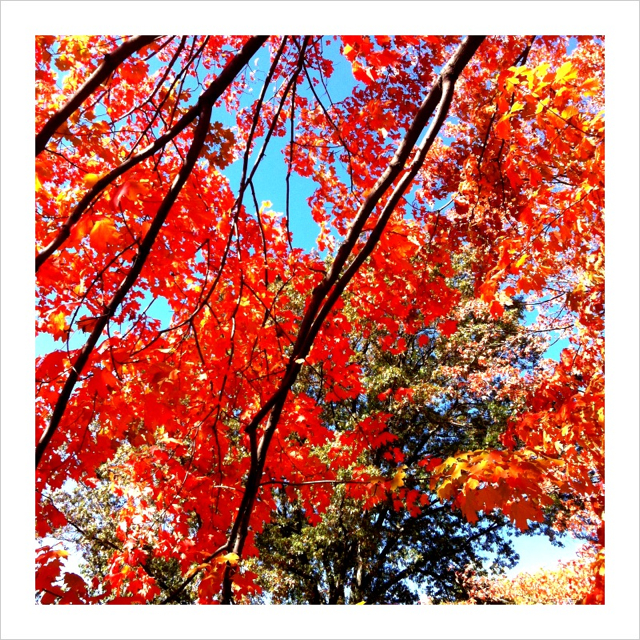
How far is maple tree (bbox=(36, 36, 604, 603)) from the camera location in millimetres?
1552

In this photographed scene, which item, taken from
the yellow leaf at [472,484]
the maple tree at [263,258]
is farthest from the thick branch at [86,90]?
the yellow leaf at [472,484]

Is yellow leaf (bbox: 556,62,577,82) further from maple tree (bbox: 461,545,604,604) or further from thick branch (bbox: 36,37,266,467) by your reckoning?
maple tree (bbox: 461,545,604,604)

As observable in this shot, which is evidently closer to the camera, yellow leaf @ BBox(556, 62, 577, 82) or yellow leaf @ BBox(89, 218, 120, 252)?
yellow leaf @ BBox(89, 218, 120, 252)

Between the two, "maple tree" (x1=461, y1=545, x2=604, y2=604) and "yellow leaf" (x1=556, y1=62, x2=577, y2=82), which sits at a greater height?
"yellow leaf" (x1=556, y1=62, x2=577, y2=82)

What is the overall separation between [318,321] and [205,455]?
1994 mm

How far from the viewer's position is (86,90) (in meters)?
1.10

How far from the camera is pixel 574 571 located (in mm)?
5523

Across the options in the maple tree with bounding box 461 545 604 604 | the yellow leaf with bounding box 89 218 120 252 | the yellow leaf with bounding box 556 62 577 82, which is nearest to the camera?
the yellow leaf with bounding box 89 218 120 252

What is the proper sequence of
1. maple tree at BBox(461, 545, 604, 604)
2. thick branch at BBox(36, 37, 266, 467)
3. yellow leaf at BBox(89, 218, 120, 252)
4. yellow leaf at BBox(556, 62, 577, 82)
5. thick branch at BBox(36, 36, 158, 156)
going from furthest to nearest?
maple tree at BBox(461, 545, 604, 604) < yellow leaf at BBox(556, 62, 577, 82) < thick branch at BBox(36, 37, 266, 467) < yellow leaf at BBox(89, 218, 120, 252) < thick branch at BBox(36, 36, 158, 156)

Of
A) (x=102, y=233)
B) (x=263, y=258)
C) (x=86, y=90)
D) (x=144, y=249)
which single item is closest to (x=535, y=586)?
(x=263, y=258)

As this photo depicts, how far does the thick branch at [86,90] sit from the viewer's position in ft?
3.45

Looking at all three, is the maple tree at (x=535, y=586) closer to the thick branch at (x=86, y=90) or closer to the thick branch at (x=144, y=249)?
the thick branch at (x=144, y=249)

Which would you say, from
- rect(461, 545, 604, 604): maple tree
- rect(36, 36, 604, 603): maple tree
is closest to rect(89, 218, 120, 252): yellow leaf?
rect(36, 36, 604, 603): maple tree

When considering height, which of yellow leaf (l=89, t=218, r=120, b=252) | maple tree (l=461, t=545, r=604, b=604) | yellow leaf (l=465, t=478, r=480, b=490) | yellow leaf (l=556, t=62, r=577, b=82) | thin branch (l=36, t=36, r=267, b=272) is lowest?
maple tree (l=461, t=545, r=604, b=604)
